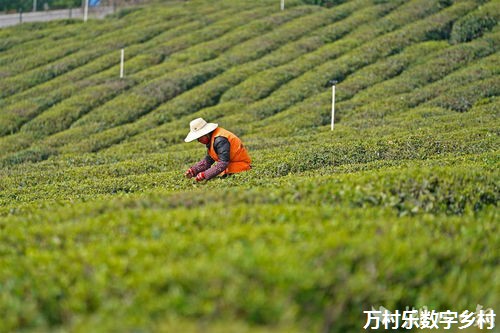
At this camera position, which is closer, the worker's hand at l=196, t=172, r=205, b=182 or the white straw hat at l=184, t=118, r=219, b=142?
the white straw hat at l=184, t=118, r=219, b=142

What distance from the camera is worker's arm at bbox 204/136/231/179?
47.2 ft

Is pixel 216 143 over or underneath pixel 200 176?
over

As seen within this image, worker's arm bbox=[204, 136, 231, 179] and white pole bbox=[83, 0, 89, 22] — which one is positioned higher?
white pole bbox=[83, 0, 89, 22]

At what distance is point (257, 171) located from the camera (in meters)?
17.8

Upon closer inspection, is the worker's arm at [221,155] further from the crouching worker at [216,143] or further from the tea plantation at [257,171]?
the tea plantation at [257,171]

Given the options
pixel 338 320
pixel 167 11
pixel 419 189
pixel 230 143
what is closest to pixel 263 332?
pixel 338 320

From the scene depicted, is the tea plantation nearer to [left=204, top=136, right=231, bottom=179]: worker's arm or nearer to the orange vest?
[left=204, top=136, right=231, bottom=179]: worker's arm

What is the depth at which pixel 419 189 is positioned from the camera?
11.4m

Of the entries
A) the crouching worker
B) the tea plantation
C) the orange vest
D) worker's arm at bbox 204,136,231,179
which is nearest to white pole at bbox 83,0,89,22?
the tea plantation

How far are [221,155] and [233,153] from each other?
0.61 meters

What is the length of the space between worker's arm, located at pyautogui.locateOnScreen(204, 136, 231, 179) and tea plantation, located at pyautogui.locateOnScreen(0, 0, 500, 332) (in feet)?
1.09

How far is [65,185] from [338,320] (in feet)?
44.7

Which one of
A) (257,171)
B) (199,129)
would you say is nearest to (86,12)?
(257,171)

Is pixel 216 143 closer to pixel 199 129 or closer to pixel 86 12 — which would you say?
pixel 199 129
